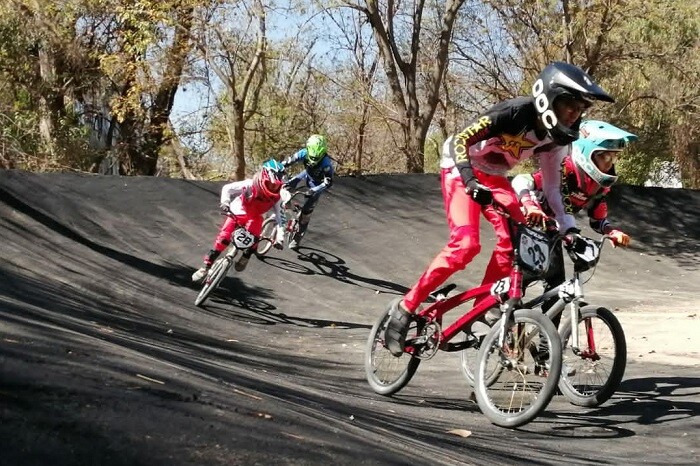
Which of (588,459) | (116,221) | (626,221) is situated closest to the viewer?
(588,459)

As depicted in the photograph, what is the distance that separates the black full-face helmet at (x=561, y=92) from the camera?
15.8 ft

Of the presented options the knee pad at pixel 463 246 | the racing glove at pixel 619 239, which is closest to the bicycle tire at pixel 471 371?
the knee pad at pixel 463 246

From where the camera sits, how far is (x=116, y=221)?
12812mm

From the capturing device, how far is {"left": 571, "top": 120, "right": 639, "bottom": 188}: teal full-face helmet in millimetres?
5559

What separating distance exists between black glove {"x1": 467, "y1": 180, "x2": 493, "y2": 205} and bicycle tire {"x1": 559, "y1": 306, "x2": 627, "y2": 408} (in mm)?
921

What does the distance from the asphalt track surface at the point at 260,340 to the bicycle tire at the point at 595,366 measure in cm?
12

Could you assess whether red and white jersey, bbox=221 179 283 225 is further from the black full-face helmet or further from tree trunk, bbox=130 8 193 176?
tree trunk, bbox=130 8 193 176

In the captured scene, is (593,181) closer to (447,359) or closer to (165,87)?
(447,359)

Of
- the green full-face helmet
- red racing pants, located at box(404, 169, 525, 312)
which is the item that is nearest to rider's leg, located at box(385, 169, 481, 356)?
red racing pants, located at box(404, 169, 525, 312)

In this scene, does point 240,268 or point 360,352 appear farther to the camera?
point 240,268

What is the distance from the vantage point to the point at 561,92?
4.93m

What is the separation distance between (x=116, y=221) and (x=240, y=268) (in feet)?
11.1

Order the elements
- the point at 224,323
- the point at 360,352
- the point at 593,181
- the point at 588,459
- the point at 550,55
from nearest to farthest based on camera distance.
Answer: the point at 588,459 → the point at 593,181 → the point at 360,352 → the point at 224,323 → the point at 550,55

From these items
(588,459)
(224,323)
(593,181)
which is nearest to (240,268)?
(224,323)
